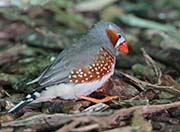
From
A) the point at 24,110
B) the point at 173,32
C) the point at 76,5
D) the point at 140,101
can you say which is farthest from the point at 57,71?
the point at 76,5

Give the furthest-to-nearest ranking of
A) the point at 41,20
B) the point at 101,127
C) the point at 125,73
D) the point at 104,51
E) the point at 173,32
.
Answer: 1. the point at 41,20
2. the point at 173,32
3. the point at 125,73
4. the point at 104,51
5. the point at 101,127

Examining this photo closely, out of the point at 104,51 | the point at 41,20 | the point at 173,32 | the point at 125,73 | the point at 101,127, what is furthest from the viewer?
the point at 41,20

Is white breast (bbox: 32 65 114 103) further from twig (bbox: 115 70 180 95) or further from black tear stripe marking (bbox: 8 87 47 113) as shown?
twig (bbox: 115 70 180 95)

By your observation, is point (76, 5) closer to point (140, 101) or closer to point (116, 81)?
point (116, 81)

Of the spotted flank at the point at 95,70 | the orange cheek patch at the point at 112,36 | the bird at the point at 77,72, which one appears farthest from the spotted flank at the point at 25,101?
the orange cheek patch at the point at 112,36

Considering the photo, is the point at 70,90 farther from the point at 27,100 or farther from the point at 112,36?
the point at 112,36

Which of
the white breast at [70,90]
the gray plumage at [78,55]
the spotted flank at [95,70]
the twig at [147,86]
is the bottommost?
the twig at [147,86]

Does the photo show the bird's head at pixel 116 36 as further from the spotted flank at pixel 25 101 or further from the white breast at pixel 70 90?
the spotted flank at pixel 25 101
